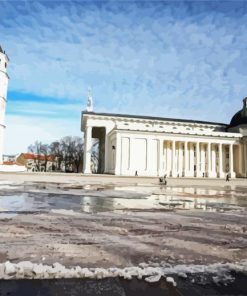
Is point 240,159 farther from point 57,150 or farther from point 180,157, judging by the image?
point 57,150

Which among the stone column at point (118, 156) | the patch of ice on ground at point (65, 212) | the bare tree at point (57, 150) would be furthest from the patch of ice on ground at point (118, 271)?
the bare tree at point (57, 150)

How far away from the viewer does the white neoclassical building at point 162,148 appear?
215 feet

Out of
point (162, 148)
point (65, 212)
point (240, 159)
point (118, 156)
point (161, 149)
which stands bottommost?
point (65, 212)

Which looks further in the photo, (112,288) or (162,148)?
(162,148)

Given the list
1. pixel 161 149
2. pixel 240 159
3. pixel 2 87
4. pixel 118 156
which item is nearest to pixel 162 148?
pixel 161 149

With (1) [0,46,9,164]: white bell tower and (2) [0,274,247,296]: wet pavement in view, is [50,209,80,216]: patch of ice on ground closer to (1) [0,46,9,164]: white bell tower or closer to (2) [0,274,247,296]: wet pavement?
(2) [0,274,247,296]: wet pavement

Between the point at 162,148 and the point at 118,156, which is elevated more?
Result: the point at 162,148

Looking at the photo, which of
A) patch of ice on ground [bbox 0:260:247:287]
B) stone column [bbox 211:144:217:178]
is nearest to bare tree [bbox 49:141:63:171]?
stone column [bbox 211:144:217:178]

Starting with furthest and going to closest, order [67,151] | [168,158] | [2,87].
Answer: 1. [67,151]
2. [168,158]
3. [2,87]

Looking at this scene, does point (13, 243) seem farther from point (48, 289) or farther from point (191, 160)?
point (191, 160)

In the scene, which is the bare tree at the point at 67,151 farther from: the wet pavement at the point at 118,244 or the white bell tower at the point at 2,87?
the wet pavement at the point at 118,244

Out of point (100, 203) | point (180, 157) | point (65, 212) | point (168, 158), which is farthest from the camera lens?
point (180, 157)

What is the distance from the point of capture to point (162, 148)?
67.8 m

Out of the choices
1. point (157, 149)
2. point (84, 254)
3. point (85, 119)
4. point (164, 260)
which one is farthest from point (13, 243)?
point (85, 119)
